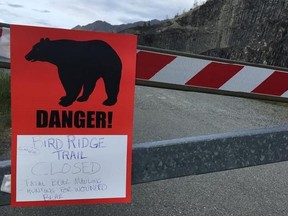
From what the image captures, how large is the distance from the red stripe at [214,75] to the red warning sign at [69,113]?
1.15m

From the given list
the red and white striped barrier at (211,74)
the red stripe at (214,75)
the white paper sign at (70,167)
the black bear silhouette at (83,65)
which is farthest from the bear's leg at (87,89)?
the red stripe at (214,75)

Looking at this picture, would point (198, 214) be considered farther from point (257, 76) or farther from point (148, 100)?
point (148, 100)

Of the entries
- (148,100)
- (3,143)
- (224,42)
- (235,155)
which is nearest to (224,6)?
(224,42)

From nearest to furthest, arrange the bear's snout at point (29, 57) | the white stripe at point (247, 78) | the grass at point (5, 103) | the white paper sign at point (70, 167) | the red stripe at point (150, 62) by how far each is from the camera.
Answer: the bear's snout at point (29, 57) → the white paper sign at point (70, 167) → the red stripe at point (150, 62) → the white stripe at point (247, 78) → the grass at point (5, 103)

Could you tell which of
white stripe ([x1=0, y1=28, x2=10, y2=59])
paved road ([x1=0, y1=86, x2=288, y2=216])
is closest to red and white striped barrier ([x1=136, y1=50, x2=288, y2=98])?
white stripe ([x1=0, y1=28, x2=10, y2=59])

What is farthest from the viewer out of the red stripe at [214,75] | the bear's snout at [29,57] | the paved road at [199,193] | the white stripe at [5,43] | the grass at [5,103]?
the grass at [5,103]

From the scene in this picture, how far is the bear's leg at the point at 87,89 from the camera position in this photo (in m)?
2.26

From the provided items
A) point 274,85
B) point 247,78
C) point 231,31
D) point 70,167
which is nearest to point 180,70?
point 247,78

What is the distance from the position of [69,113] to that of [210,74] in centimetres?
142

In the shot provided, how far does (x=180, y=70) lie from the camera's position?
10.8 ft

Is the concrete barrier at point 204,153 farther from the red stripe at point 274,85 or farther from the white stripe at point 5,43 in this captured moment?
the red stripe at point 274,85

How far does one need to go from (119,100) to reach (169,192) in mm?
2308

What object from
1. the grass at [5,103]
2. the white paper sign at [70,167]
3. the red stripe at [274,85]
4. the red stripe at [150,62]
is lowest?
the grass at [5,103]

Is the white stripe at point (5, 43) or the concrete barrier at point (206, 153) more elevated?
the white stripe at point (5, 43)
